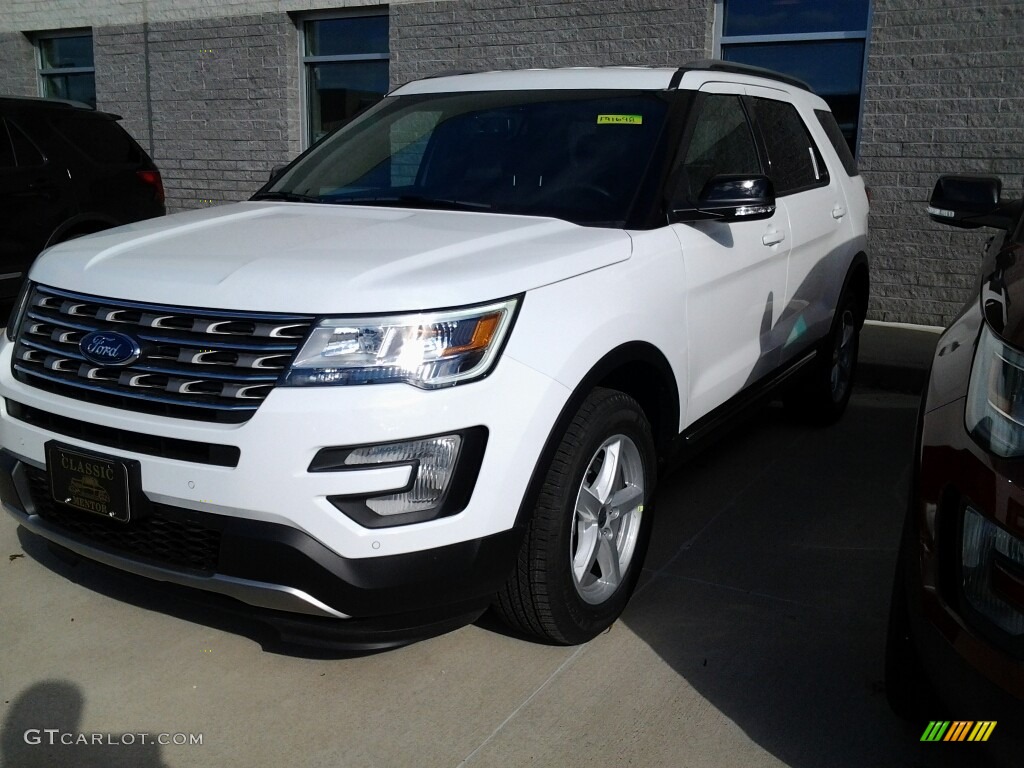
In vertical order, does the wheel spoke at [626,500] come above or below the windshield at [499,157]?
below

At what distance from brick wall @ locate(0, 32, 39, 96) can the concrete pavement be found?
416 inches

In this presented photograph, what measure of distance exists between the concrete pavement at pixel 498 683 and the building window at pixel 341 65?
24.5 ft

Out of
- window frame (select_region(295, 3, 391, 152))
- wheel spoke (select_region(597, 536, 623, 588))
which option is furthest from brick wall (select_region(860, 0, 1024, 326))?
wheel spoke (select_region(597, 536, 623, 588))

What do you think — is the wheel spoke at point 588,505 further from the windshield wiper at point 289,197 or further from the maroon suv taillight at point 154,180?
the maroon suv taillight at point 154,180

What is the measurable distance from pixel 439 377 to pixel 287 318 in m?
0.42

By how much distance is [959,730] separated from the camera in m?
2.43

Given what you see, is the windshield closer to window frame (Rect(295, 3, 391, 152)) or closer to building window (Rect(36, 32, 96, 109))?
window frame (Rect(295, 3, 391, 152))

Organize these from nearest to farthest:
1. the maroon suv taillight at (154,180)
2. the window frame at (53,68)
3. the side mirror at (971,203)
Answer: the side mirror at (971,203)
the maroon suv taillight at (154,180)
the window frame at (53,68)

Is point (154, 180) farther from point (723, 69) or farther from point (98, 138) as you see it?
point (723, 69)

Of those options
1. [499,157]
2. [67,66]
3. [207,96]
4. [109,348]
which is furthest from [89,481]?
[67,66]

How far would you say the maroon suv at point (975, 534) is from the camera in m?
2.03

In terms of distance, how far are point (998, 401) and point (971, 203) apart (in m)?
2.03

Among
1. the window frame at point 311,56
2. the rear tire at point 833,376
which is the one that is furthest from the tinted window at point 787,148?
the window frame at point 311,56

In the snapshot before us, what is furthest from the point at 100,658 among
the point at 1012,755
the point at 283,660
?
the point at 1012,755
